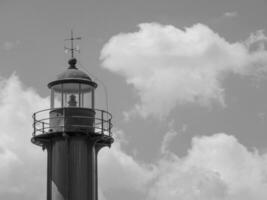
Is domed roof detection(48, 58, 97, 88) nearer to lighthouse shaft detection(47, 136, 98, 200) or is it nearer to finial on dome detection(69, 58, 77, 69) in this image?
finial on dome detection(69, 58, 77, 69)

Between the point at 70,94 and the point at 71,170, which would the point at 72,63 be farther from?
the point at 71,170

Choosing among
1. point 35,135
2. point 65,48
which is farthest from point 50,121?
point 65,48

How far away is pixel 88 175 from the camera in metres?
45.2

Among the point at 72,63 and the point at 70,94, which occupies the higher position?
the point at 72,63

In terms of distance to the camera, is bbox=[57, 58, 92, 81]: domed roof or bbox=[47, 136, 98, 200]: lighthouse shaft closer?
bbox=[47, 136, 98, 200]: lighthouse shaft

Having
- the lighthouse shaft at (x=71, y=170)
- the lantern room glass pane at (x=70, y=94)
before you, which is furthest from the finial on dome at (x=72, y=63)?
the lighthouse shaft at (x=71, y=170)

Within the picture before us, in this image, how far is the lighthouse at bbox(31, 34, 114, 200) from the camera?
4469cm

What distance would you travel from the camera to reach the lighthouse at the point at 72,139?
1759 inches

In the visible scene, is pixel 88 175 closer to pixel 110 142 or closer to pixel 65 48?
pixel 110 142

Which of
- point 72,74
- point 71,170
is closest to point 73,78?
point 72,74

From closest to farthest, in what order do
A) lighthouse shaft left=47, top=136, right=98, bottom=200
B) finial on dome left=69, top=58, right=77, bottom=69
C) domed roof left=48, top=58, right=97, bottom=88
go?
lighthouse shaft left=47, top=136, right=98, bottom=200
domed roof left=48, top=58, right=97, bottom=88
finial on dome left=69, top=58, right=77, bottom=69

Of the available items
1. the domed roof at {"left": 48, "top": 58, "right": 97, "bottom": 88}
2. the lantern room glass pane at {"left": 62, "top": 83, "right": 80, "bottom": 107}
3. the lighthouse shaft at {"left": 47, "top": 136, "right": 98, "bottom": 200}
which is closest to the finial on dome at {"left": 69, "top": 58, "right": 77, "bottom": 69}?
the domed roof at {"left": 48, "top": 58, "right": 97, "bottom": 88}

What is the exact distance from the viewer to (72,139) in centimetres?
4512

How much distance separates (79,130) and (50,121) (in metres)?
1.79
